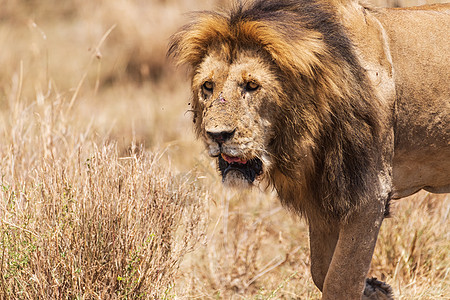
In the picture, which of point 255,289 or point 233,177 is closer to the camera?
point 233,177

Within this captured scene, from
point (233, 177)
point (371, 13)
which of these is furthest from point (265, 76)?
point (371, 13)

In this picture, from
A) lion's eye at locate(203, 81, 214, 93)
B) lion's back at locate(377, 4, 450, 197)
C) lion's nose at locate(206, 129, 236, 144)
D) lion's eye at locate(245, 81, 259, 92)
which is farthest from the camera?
lion's back at locate(377, 4, 450, 197)

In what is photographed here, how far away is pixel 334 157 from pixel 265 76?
1.80 feet

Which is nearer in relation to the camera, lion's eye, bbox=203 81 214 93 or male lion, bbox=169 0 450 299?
male lion, bbox=169 0 450 299

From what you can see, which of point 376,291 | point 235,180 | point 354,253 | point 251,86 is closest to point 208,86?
point 251,86

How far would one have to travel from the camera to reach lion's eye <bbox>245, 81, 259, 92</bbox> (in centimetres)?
332

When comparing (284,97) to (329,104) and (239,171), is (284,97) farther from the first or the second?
(239,171)

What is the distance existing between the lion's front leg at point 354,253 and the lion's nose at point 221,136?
813mm

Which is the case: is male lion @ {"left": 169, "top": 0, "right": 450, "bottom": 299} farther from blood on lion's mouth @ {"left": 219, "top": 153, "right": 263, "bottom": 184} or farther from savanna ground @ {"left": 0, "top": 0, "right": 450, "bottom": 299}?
savanna ground @ {"left": 0, "top": 0, "right": 450, "bottom": 299}

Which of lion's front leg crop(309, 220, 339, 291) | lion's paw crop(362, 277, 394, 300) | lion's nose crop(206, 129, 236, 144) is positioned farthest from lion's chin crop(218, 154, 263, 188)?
lion's paw crop(362, 277, 394, 300)

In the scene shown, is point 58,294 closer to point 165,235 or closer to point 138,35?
point 165,235

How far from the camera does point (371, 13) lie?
3.76m

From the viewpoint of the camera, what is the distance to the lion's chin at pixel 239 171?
3402 mm

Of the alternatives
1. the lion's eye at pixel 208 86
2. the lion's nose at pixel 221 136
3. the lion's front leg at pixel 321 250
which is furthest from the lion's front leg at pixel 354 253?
the lion's eye at pixel 208 86
